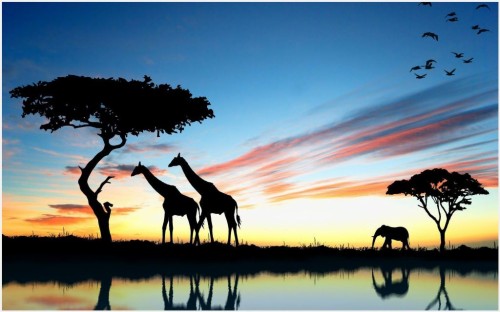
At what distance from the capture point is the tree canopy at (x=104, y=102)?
32.3m

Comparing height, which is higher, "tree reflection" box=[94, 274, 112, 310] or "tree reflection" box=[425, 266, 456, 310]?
"tree reflection" box=[94, 274, 112, 310]

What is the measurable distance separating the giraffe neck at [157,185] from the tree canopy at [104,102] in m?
4.26

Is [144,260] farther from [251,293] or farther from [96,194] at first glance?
[251,293]

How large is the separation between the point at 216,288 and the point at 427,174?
3564 centimetres

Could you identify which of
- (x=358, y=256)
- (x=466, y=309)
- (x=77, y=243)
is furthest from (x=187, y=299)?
(x=358, y=256)

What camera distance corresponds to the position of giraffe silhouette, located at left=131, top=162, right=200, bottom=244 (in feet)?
92.8

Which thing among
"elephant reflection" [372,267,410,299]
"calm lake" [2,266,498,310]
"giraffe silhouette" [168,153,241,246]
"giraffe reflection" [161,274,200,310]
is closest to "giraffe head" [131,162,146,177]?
"giraffe silhouette" [168,153,241,246]

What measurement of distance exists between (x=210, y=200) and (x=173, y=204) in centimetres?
200

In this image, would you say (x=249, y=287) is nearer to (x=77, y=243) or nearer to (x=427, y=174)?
(x=77, y=243)

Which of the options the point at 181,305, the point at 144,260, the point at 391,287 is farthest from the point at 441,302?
the point at 144,260

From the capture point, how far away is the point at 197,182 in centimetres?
2930

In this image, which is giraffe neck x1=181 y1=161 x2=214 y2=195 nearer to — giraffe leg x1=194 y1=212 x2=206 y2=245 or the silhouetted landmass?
giraffe leg x1=194 y1=212 x2=206 y2=245

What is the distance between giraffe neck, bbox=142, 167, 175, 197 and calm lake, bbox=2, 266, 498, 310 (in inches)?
403

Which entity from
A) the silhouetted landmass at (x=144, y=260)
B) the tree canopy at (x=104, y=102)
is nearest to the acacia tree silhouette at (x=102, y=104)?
the tree canopy at (x=104, y=102)
